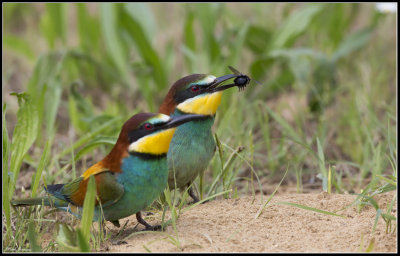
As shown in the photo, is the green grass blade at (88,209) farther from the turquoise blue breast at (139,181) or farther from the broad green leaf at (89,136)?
the broad green leaf at (89,136)

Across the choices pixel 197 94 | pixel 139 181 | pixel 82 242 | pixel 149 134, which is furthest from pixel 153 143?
pixel 197 94

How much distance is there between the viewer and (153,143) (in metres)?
2.89

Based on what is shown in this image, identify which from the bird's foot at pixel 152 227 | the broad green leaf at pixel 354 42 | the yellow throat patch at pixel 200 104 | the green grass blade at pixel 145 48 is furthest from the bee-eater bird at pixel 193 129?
the broad green leaf at pixel 354 42

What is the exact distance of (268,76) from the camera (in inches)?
247

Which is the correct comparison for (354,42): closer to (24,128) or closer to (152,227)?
(24,128)

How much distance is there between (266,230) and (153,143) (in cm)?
69

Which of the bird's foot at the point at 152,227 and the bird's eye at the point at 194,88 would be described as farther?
the bird's eye at the point at 194,88

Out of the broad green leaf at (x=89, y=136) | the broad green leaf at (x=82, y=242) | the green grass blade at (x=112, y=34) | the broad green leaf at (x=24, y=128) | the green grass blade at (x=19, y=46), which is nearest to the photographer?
the broad green leaf at (x=82, y=242)

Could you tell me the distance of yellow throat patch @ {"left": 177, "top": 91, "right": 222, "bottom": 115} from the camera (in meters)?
3.60

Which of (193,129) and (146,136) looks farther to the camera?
(193,129)

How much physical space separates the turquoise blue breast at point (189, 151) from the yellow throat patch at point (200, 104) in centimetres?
6

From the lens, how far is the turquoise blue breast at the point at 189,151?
3.56 m

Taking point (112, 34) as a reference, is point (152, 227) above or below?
below

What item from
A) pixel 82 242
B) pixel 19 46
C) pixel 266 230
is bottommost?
pixel 266 230
